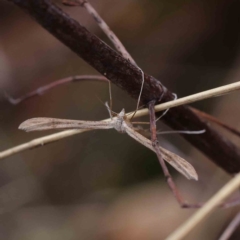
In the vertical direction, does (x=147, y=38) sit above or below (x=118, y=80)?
above

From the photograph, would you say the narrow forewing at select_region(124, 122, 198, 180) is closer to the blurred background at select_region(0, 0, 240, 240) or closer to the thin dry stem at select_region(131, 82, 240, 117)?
the thin dry stem at select_region(131, 82, 240, 117)

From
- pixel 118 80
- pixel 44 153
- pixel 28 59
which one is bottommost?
→ pixel 118 80

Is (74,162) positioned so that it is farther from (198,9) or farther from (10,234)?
(198,9)

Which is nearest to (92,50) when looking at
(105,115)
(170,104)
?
(170,104)

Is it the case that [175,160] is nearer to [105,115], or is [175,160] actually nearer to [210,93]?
[210,93]

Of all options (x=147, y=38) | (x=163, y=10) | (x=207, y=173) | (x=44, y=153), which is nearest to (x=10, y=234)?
(x=44, y=153)

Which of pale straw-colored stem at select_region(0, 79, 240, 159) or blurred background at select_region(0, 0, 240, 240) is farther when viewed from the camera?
blurred background at select_region(0, 0, 240, 240)

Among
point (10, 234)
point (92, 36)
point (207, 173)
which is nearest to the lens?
point (92, 36)

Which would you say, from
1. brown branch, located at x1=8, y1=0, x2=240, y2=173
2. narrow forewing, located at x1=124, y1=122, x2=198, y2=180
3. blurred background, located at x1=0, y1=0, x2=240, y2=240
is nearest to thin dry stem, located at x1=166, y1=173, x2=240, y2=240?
narrow forewing, located at x1=124, y1=122, x2=198, y2=180

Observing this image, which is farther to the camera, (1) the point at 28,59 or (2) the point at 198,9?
(1) the point at 28,59
